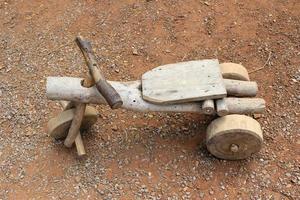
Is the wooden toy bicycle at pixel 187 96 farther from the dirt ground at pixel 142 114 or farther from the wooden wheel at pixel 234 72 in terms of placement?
the dirt ground at pixel 142 114

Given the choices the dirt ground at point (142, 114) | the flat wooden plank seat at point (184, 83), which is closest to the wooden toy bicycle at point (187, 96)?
the flat wooden plank seat at point (184, 83)

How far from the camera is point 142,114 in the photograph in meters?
4.28

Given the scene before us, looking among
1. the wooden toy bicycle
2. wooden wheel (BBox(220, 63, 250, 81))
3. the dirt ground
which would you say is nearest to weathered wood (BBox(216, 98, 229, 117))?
the wooden toy bicycle

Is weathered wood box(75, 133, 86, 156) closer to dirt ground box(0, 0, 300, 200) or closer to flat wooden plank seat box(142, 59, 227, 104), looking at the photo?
dirt ground box(0, 0, 300, 200)

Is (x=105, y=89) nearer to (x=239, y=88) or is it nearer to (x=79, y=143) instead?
(x=79, y=143)

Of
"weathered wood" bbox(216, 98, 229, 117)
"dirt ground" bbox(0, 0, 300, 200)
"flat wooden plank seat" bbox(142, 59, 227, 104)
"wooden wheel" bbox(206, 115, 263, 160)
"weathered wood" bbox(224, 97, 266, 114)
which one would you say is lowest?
"dirt ground" bbox(0, 0, 300, 200)

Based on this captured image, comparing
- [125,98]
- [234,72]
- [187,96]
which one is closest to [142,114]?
[125,98]

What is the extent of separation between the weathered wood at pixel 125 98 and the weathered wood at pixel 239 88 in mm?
100

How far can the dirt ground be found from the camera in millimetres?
3816

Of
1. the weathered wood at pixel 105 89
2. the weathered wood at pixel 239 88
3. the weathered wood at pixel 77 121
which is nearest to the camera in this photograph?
the weathered wood at pixel 105 89

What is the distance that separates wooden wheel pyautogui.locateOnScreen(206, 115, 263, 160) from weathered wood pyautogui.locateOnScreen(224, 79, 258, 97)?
24cm

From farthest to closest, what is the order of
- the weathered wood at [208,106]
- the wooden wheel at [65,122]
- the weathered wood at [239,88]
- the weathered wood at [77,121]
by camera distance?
the wooden wheel at [65,122] < the weathered wood at [239,88] < the weathered wood at [77,121] < the weathered wood at [208,106]

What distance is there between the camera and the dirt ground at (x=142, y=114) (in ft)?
12.5

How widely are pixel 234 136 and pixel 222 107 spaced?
249 mm
